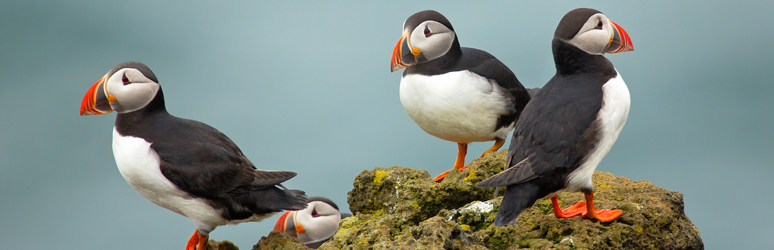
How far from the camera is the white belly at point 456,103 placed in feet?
20.4

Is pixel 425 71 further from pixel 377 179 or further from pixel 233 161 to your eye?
pixel 233 161

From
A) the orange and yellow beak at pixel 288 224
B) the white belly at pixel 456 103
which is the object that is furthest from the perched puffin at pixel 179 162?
the orange and yellow beak at pixel 288 224

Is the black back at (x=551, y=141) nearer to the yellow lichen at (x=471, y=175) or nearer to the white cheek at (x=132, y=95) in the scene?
the yellow lichen at (x=471, y=175)

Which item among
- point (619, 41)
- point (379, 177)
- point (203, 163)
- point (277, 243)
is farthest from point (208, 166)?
point (619, 41)

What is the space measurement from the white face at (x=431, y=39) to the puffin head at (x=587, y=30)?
4.33ft

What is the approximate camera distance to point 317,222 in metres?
7.52

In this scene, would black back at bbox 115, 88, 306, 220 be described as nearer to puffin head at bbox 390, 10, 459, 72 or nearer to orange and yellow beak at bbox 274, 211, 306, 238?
puffin head at bbox 390, 10, 459, 72

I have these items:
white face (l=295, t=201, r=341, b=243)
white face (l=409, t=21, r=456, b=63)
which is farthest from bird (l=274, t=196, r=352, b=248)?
white face (l=409, t=21, r=456, b=63)

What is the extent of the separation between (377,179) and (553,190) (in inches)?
65.1

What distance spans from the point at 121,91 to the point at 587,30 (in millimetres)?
3256

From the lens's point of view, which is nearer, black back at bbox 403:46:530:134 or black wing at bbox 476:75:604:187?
black wing at bbox 476:75:604:187

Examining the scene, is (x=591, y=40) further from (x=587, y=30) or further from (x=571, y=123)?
(x=571, y=123)

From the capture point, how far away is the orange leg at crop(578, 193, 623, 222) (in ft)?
16.4

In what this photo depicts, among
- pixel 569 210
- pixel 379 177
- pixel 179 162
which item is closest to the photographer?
pixel 179 162
